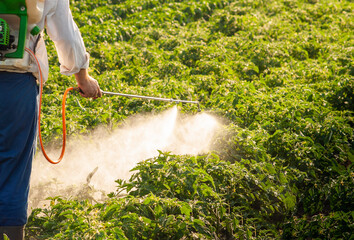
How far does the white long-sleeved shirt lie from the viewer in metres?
2.20

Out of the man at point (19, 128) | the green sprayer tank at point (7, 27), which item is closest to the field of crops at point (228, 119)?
the man at point (19, 128)

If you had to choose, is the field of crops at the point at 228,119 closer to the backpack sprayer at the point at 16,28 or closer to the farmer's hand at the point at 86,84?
the farmer's hand at the point at 86,84

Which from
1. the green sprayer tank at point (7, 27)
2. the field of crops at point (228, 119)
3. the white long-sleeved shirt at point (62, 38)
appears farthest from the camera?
the field of crops at point (228, 119)

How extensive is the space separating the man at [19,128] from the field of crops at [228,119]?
1.16 ft

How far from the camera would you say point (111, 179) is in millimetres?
3674

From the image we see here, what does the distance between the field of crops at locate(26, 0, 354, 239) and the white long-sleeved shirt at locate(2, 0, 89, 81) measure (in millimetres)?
900

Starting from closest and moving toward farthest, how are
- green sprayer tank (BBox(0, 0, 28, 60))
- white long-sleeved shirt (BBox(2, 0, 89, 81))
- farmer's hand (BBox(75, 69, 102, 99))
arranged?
green sprayer tank (BBox(0, 0, 28, 60)) → white long-sleeved shirt (BBox(2, 0, 89, 81)) → farmer's hand (BBox(75, 69, 102, 99))

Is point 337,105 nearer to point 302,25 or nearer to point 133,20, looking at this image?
point 302,25

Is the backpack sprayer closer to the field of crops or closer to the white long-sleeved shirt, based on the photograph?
the white long-sleeved shirt

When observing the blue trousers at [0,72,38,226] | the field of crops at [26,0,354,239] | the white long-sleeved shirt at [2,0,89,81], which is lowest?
the field of crops at [26,0,354,239]

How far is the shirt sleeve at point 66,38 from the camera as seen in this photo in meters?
2.22

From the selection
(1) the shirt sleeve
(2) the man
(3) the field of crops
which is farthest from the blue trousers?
(3) the field of crops

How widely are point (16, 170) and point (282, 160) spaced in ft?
7.30

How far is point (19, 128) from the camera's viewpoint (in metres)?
2.16
